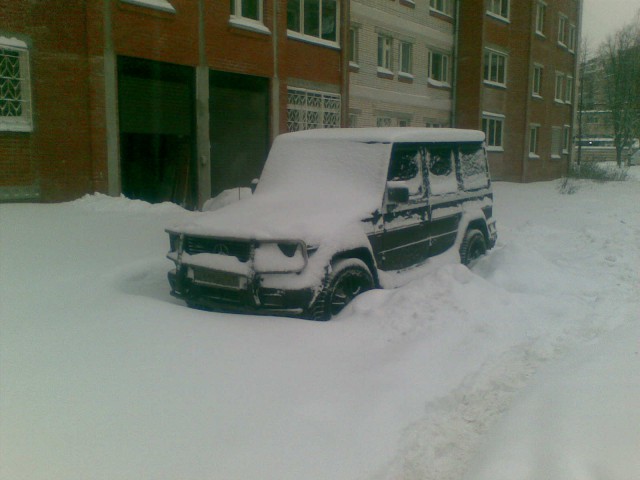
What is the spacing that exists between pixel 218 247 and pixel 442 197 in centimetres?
308

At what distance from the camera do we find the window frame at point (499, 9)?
28.1 metres

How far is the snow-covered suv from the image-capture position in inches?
202

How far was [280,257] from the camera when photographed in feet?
16.8

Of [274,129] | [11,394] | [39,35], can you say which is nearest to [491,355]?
[11,394]

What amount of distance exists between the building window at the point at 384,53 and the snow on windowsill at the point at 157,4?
10528 mm

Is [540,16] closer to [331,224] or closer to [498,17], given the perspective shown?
[498,17]

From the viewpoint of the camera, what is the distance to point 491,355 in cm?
479

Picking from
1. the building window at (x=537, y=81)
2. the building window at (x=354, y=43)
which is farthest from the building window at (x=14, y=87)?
the building window at (x=537, y=81)

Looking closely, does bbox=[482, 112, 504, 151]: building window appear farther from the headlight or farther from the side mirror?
the headlight

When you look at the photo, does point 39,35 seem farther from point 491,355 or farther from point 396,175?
point 491,355

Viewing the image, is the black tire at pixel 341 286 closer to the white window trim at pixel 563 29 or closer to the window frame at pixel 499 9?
the window frame at pixel 499 9

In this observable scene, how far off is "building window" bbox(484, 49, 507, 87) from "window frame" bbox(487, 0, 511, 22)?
1.70 m

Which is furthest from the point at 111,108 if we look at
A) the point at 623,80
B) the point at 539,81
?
the point at 623,80

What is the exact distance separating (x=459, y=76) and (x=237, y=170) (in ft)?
47.1
